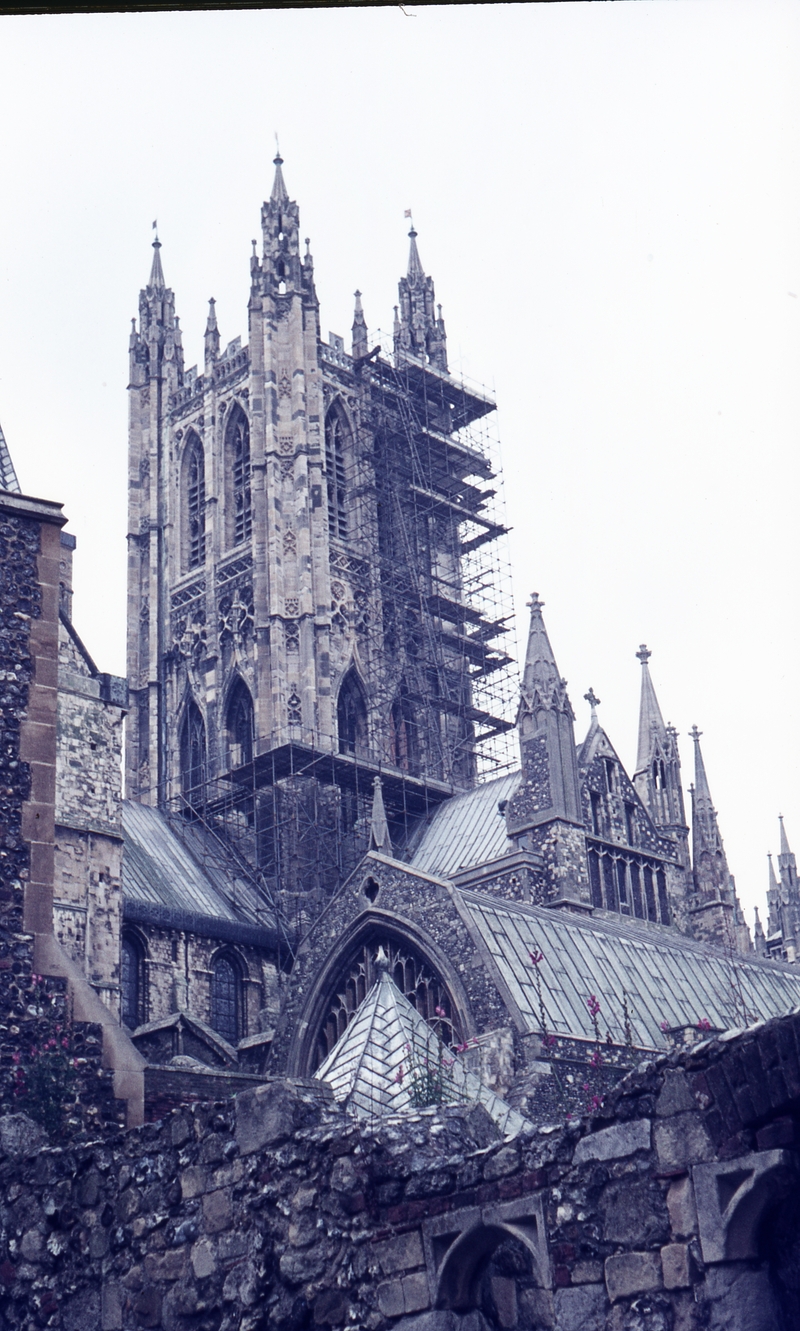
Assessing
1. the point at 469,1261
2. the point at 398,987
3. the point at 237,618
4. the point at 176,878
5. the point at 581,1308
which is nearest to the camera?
the point at 581,1308

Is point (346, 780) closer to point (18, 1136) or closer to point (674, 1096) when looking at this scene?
point (18, 1136)

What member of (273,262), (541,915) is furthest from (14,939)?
(273,262)

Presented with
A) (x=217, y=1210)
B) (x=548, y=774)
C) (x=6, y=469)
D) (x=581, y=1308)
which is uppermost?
(x=548, y=774)

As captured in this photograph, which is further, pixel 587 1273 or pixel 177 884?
pixel 177 884

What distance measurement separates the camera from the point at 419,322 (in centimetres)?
5803

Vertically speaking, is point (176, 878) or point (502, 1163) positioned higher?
point (176, 878)

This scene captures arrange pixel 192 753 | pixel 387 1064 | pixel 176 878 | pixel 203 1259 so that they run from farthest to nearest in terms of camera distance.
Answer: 1. pixel 192 753
2. pixel 176 878
3. pixel 387 1064
4. pixel 203 1259

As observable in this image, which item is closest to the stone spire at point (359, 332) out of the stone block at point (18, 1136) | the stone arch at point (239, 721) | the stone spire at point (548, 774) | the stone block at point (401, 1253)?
the stone arch at point (239, 721)

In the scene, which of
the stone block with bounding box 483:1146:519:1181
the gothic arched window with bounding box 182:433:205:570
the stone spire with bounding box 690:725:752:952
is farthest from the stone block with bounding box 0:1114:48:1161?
the gothic arched window with bounding box 182:433:205:570

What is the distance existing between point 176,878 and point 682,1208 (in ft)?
104

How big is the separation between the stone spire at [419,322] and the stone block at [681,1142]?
48658 mm

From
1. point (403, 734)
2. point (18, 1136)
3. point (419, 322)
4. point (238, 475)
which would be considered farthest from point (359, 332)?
point (18, 1136)

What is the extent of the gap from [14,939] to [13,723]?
5.33 feet

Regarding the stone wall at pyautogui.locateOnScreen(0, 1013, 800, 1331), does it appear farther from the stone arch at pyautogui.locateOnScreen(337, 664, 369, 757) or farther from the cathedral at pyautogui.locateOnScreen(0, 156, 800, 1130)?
the stone arch at pyautogui.locateOnScreen(337, 664, 369, 757)
